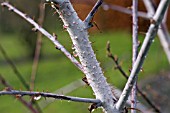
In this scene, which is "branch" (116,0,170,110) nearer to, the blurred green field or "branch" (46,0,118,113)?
Answer: "branch" (46,0,118,113)

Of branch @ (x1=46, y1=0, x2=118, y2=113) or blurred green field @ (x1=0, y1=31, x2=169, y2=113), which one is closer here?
branch @ (x1=46, y1=0, x2=118, y2=113)

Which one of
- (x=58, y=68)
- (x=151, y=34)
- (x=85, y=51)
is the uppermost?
(x=58, y=68)

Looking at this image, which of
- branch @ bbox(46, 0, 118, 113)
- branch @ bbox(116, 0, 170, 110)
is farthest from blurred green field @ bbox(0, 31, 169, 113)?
branch @ bbox(116, 0, 170, 110)

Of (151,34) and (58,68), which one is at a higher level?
(58,68)

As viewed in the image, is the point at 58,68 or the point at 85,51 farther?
the point at 58,68

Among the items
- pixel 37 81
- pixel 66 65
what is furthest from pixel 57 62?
pixel 37 81

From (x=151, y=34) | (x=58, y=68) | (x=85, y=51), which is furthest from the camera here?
(x=58, y=68)

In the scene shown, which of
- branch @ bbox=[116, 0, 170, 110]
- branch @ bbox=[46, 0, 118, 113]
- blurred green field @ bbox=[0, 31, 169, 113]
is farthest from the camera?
blurred green field @ bbox=[0, 31, 169, 113]

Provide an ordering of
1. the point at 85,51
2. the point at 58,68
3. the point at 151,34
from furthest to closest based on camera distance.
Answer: the point at 58,68 → the point at 85,51 → the point at 151,34

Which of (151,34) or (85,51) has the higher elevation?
(85,51)

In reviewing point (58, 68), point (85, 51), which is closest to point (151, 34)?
point (85, 51)

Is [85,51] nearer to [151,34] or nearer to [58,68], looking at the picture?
[151,34]
